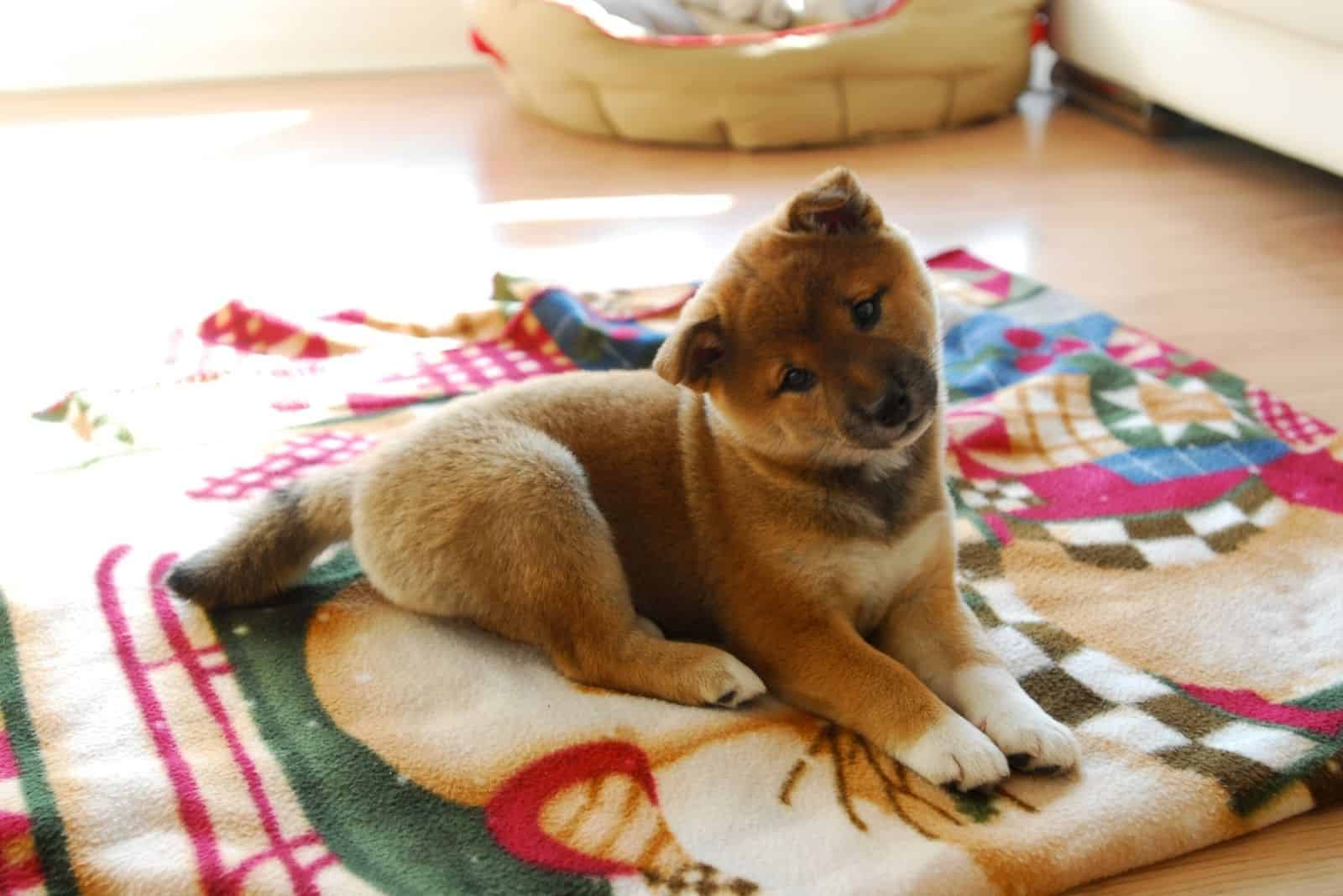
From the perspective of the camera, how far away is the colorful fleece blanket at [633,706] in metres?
1.52

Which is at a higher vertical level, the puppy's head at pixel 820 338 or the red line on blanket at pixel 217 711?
the puppy's head at pixel 820 338

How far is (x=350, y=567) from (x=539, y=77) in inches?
129

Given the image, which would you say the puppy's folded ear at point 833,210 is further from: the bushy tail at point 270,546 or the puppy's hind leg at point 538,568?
the bushy tail at point 270,546

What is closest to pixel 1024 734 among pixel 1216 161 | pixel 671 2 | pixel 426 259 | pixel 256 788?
pixel 256 788

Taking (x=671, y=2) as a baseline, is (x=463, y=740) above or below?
below

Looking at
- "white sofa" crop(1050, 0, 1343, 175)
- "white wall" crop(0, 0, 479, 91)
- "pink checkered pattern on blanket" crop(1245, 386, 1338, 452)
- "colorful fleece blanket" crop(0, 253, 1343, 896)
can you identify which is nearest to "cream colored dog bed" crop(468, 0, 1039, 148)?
"white sofa" crop(1050, 0, 1343, 175)

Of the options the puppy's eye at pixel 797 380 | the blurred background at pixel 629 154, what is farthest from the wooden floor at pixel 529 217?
the puppy's eye at pixel 797 380

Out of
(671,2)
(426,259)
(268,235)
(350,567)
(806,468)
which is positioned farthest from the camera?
(671,2)

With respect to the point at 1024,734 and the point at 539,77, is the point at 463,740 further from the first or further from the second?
the point at 539,77

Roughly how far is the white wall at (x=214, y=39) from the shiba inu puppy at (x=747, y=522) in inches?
184

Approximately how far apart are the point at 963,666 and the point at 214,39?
17.5 ft

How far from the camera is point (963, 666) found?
1775 millimetres

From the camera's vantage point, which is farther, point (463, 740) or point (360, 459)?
point (360, 459)

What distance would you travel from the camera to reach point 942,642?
1823 mm
